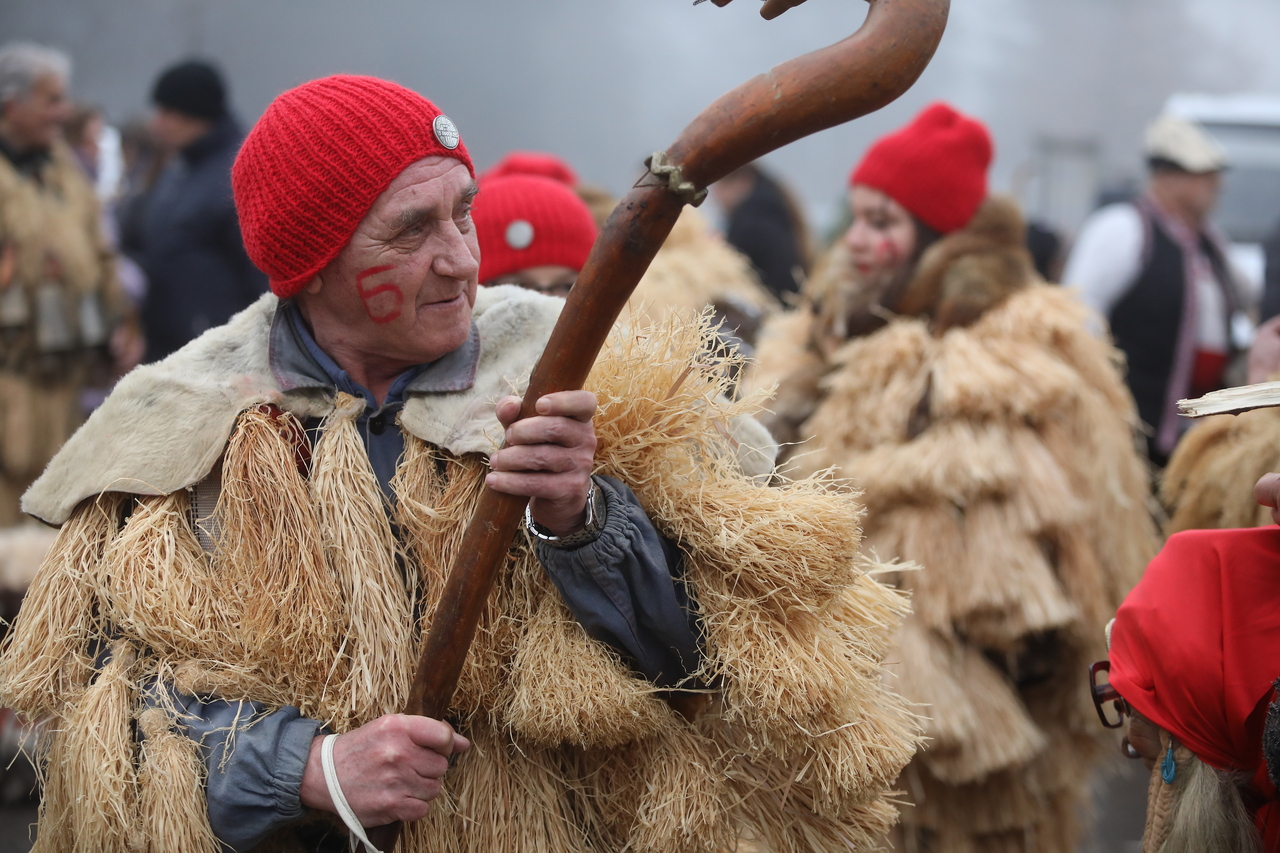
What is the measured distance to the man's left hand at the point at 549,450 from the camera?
5.13 feet

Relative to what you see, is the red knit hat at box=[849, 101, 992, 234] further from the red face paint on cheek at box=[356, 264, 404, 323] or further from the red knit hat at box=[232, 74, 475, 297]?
the red face paint on cheek at box=[356, 264, 404, 323]

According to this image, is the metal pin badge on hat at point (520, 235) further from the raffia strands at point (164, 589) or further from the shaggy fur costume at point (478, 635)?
the raffia strands at point (164, 589)

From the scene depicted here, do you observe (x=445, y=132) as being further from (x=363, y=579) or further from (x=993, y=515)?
(x=993, y=515)

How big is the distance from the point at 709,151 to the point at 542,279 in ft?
5.41

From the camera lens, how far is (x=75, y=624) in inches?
71.7

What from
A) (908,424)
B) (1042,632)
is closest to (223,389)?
(908,424)

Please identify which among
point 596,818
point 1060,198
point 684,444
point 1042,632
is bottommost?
point 1060,198

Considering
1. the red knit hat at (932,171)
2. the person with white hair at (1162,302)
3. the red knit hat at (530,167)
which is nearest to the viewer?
the red knit hat at (932,171)

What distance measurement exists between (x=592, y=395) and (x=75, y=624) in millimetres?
895

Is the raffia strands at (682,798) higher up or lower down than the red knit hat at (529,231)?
Answer: lower down

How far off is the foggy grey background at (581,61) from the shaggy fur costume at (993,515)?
6.16 m

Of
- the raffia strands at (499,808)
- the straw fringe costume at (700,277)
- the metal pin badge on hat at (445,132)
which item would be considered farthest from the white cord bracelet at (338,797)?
the straw fringe costume at (700,277)

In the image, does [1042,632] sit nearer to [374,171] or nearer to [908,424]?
[908,424]

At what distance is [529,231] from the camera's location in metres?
3.03
